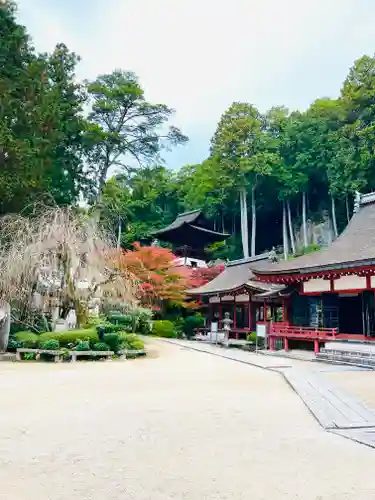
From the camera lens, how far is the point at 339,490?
327 centimetres

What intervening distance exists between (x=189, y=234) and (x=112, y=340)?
66.7ft

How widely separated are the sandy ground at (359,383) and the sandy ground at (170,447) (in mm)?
1124

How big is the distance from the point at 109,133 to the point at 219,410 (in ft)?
89.3

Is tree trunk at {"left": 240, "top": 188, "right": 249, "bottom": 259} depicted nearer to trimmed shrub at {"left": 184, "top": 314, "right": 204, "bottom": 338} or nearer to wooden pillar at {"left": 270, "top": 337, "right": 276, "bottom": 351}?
trimmed shrub at {"left": 184, "top": 314, "right": 204, "bottom": 338}

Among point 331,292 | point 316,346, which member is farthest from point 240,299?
point 316,346

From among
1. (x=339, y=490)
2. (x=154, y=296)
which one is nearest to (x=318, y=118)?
(x=154, y=296)

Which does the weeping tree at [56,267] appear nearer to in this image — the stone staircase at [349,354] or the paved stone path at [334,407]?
the stone staircase at [349,354]

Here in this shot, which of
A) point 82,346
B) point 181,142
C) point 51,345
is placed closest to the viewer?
point 51,345

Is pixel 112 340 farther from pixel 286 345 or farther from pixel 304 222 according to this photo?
pixel 304 222

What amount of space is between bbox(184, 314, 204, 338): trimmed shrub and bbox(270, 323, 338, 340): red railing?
29.1 ft

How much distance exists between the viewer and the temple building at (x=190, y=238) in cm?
3294

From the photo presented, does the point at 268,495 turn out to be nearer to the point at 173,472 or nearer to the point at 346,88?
the point at 173,472

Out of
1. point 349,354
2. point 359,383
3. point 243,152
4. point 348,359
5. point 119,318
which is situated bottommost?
point 359,383

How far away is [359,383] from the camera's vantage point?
877 cm
